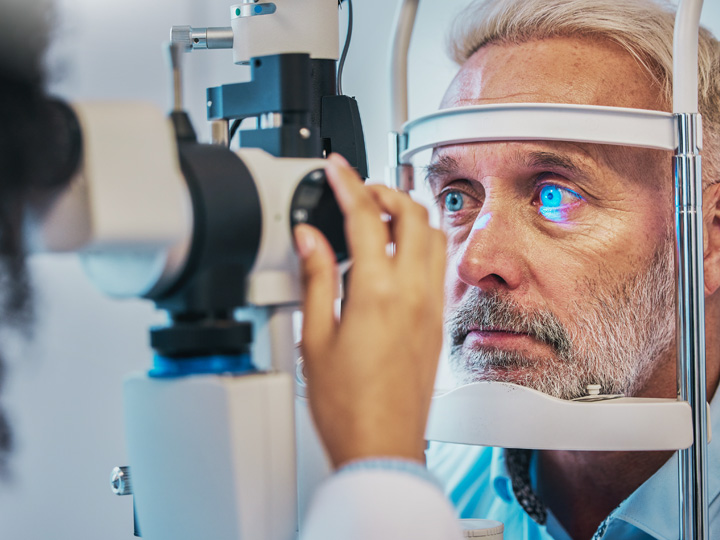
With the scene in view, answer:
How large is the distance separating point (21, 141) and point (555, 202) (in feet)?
3.01

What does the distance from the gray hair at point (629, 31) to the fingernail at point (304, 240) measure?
2.95 feet

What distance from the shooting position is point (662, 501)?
1.23 m

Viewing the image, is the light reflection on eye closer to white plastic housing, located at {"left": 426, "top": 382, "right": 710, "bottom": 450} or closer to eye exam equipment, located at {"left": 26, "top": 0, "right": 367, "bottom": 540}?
white plastic housing, located at {"left": 426, "top": 382, "right": 710, "bottom": 450}

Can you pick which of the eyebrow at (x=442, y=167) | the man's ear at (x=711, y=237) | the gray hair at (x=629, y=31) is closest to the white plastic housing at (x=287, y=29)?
the eyebrow at (x=442, y=167)

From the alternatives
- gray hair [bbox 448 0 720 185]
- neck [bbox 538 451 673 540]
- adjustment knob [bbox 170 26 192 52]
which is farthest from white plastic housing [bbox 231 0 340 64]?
neck [bbox 538 451 673 540]

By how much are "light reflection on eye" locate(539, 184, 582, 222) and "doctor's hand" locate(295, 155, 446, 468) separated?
2.17ft

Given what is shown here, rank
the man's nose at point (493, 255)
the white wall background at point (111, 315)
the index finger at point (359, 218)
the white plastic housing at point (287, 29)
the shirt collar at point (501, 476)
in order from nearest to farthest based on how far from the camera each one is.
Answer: the index finger at point (359, 218) < the white plastic housing at point (287, 29) < the man's nose at point (493, 255) < the shirt collar at point (501, 476) < the white wall background at point (111, 315)

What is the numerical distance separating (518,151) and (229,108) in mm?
615

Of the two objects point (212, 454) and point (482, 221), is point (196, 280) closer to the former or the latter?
point (212, 454)

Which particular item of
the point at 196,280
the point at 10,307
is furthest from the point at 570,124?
the point at 10,307

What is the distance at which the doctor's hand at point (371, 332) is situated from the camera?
21.3 inches

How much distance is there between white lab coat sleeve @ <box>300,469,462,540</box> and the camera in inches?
20.0

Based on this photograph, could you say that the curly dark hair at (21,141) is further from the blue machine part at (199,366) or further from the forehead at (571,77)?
the forehead at (571,77)

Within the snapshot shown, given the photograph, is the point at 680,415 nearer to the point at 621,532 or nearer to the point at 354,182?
the point at 621,532
